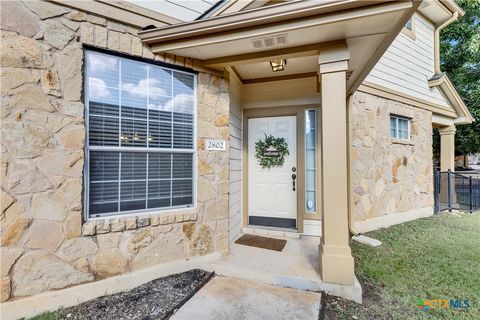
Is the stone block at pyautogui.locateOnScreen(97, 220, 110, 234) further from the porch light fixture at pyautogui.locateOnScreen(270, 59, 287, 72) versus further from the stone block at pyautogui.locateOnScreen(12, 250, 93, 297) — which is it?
the porch light fixture at pyautogui.locateOnScreen(270, 59, 287, 72)

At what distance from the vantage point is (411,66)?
210 inches

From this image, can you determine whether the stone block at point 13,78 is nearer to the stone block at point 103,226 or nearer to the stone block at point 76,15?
the stone block at point 76,15

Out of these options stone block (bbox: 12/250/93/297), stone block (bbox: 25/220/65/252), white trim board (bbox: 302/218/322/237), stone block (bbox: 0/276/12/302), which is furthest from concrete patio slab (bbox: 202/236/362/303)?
stone block (bbox: 0/276/12/302)

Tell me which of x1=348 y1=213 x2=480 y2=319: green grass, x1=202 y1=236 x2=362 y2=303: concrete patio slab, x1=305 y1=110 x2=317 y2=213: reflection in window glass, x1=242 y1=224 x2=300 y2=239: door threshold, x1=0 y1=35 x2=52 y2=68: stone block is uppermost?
x1=0 y1=35 x2=52 y2=68: stone block

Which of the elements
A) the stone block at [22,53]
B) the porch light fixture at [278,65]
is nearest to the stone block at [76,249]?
the stone block at [22,53]

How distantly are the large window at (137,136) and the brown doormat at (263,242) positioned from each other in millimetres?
1169

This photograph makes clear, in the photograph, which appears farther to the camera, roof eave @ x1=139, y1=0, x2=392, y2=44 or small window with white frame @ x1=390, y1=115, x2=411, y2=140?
small window with white frame @ x1=390, y1=115, x2=411, y2=140

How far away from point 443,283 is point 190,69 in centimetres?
374

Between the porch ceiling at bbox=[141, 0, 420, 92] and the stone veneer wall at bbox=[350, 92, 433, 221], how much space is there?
6.31ft

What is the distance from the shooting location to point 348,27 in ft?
6.81

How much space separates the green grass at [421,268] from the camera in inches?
83.8

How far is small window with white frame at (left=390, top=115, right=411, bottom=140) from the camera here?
198 inches

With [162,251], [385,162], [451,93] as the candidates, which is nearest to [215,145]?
[162,251]

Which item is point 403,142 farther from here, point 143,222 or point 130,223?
point 130,223
